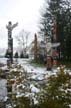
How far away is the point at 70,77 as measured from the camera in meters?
6.90

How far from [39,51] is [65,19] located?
24.3 ft

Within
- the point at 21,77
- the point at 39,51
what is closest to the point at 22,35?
the point at 39,51

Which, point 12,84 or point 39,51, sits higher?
point 12,84

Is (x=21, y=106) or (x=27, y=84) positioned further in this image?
(x=27, y=84)

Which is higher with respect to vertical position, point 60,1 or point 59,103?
point 60,1

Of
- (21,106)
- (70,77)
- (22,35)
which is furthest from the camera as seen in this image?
(22,35)

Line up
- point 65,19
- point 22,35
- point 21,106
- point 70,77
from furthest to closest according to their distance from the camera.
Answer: point 22,35 → point 65,19 → point 70,77 → point 21,106

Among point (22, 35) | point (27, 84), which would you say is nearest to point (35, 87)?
point (27, 84)

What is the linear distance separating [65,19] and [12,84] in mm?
47929

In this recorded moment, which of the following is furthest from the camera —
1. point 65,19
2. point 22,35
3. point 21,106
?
point 22,35

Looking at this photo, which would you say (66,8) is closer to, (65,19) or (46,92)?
(65,19)

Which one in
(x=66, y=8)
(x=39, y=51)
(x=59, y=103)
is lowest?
(x=39, y=51)

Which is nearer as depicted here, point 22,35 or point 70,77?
point 70,77

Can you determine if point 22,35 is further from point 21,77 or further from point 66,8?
point 21,77
